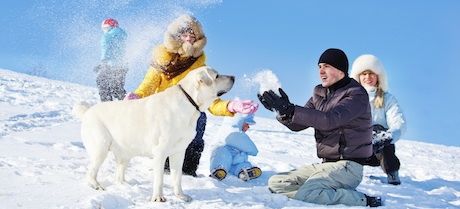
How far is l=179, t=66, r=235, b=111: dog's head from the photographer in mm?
4164

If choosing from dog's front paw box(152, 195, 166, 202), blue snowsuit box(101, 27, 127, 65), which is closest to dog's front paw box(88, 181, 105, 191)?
dog's front paw box(152, 195, 166, 202)

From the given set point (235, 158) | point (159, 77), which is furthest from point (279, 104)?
point (159, 77)

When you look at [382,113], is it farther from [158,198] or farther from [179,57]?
[158,198]

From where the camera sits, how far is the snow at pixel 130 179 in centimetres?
391

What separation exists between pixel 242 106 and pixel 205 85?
0.71 m

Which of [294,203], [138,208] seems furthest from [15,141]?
[294,203]

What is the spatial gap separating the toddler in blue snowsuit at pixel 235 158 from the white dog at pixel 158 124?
1.20 metres

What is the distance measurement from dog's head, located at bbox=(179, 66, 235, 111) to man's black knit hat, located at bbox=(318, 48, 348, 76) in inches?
46.1

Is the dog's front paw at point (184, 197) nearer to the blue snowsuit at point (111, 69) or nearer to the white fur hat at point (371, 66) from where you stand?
the white fur hat at point (371, 66)

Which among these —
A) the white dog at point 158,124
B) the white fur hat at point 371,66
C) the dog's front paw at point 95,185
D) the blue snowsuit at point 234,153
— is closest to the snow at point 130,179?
the dog's front paw at point 95,185

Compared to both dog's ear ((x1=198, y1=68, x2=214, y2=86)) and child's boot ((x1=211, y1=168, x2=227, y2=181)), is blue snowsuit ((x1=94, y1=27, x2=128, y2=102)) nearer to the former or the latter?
child's boot ((x1=211, y1=168, x2=227, y2=181))

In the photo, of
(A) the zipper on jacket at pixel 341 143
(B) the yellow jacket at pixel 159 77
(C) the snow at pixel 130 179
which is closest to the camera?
(C) the snow at pixel 130 179

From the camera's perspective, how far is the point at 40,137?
710 centimetres

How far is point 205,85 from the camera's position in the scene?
4168mm
